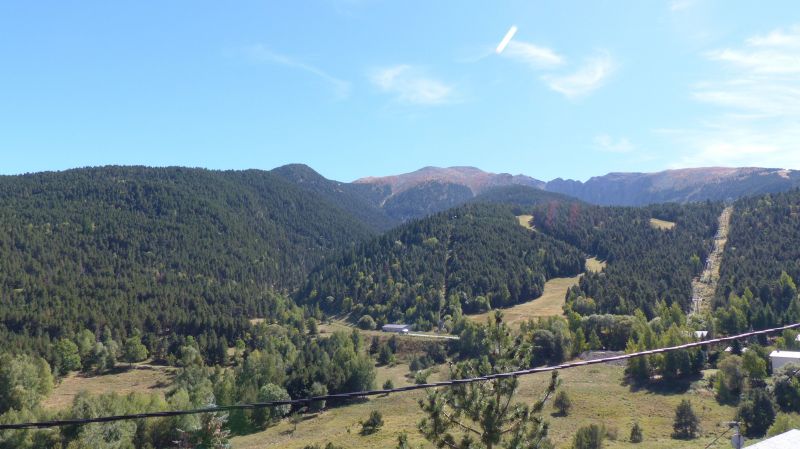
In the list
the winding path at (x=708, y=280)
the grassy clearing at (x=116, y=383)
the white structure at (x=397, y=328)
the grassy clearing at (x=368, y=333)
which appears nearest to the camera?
the grassy clearing at (x=116, y=383)

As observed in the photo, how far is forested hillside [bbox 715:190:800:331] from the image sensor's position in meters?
101

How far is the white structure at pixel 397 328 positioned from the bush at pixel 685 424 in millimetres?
89976

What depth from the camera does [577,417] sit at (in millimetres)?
62781

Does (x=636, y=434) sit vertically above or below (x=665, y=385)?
above

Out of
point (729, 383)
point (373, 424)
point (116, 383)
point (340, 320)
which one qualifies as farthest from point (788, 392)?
point (340, 320)

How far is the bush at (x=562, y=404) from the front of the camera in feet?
213

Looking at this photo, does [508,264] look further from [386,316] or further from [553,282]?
[386,316]

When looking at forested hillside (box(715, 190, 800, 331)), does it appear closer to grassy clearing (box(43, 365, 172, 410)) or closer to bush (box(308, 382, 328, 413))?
bush (box(308, 382, 328, 413))

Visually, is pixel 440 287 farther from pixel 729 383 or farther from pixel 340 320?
pixel 729 383

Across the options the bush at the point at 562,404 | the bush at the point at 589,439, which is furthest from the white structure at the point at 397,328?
the bush at the point at 589,439

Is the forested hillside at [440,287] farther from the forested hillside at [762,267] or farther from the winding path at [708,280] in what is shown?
the forested hillside at [762,267]

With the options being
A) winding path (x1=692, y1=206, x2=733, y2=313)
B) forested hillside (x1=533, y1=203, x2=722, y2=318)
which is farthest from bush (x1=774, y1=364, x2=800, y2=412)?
winding path (x1=692, y1=206, x2=733, y2=313)

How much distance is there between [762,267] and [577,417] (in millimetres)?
107987

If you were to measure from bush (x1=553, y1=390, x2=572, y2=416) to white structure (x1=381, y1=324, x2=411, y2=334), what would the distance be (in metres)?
76.4
